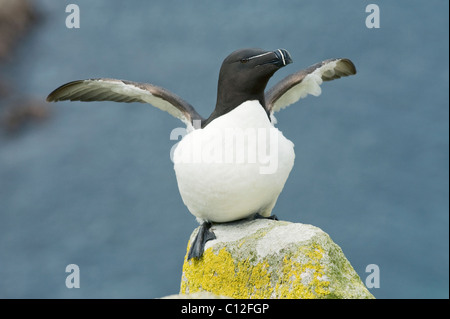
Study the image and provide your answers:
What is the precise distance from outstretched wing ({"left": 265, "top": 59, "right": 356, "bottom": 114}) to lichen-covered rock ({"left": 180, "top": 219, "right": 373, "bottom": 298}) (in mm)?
1535

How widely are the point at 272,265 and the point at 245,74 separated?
5.52 feet

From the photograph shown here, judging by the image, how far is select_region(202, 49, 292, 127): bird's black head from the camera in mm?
5617

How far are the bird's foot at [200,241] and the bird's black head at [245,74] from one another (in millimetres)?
1086

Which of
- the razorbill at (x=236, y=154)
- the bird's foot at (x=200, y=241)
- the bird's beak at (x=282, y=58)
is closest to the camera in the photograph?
the bird's beak at (x=282, y=58)

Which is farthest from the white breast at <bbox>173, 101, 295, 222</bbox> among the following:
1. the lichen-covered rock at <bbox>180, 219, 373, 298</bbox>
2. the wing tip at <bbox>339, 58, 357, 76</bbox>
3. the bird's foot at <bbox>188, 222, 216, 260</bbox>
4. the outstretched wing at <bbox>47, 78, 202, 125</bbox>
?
the wing tip at <bbox>339, 58, 357, 76</bbox>

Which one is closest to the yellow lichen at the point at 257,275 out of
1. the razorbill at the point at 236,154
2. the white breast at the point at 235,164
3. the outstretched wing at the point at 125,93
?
the razorbill at the point at 236,154

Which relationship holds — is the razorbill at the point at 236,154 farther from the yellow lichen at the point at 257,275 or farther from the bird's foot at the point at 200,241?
the yellow lichen at the point at 257,275

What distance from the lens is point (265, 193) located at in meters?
5.87

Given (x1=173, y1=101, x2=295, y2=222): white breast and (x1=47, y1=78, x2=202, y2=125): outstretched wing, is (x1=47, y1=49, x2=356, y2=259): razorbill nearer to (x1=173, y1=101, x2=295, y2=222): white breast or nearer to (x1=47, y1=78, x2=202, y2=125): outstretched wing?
(x1=173, y1=101, x2=295, y2=222): white breast

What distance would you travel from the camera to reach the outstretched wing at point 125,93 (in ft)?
21.7

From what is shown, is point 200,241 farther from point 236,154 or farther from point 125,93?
point 125,93

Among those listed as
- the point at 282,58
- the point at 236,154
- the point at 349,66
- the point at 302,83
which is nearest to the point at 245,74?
the point at 282,58

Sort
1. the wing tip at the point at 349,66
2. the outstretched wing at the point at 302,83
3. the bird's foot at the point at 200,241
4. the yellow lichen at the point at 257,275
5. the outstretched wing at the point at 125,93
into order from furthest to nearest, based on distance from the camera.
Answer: the wing tip at the point at 349,66 < the outstretched wing at the point at 302,83 < the outstretched wing at the point at 125,93 < the bird's foot at the point at 200,241 < the yellow lichen at the point at 257,275

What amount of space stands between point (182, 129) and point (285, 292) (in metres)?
2.43
